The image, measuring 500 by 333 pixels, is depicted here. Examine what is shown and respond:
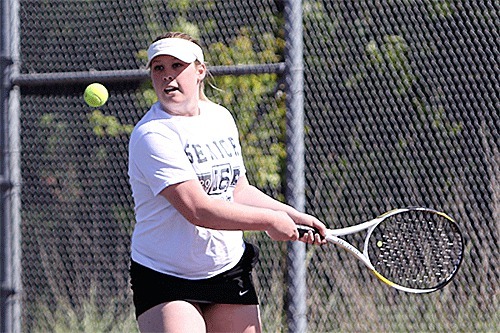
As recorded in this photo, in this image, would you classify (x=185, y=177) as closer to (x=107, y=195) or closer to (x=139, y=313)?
(x=139, y=313)

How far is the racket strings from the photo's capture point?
13.1 feet

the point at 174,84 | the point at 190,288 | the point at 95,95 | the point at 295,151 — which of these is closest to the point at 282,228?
the point at 190,288

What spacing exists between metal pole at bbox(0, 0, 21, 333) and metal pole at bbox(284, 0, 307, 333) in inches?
59.8

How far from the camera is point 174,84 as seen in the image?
3039mm

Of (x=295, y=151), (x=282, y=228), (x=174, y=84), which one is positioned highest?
(x=174, y=84)

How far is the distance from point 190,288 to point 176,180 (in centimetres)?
39

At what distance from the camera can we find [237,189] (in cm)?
331

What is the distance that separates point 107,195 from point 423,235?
1.79 meters

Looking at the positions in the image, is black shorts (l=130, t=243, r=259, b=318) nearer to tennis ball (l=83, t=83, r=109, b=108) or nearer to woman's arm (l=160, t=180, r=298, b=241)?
woman's arm (l=160, t=180, r=298, b=241)

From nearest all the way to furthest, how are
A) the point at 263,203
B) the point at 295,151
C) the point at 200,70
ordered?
1. the point at 200,70
2. the point at 263,203
3. the point at 295,151

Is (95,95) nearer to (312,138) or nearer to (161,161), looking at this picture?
(312,138)

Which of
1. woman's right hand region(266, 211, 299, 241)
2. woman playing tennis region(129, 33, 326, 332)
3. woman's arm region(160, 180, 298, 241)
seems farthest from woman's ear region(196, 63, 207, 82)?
woman's right hand region(266, 211, 299, 241)

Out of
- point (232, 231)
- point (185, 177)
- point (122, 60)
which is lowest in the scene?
point (232, 231)

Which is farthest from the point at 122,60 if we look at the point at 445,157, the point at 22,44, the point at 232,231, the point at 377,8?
the point at 232,231
